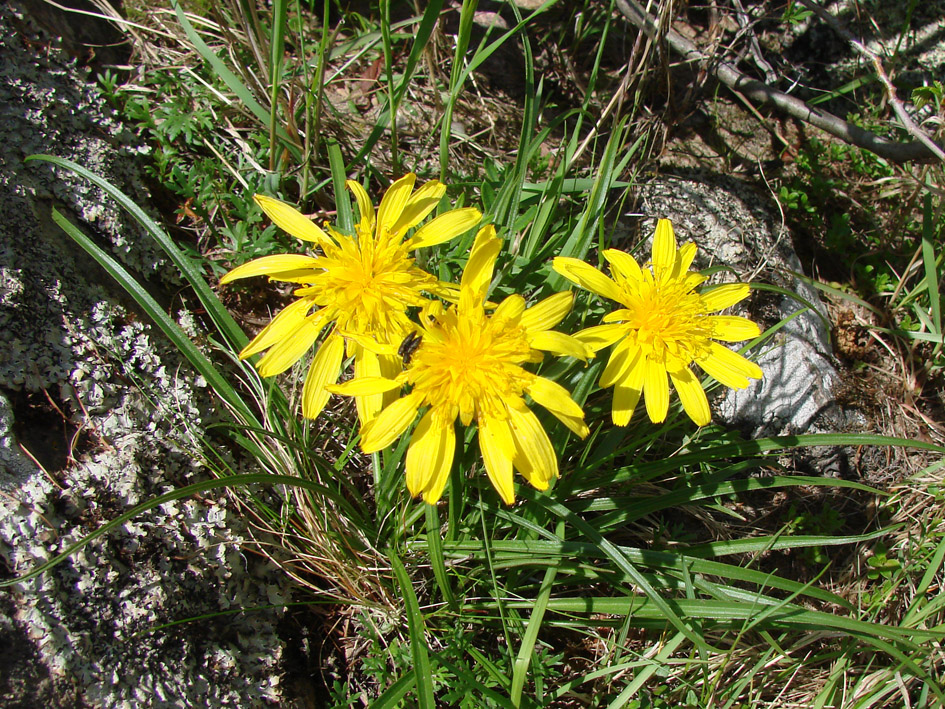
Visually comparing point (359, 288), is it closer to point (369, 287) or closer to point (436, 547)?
point (369, 287)

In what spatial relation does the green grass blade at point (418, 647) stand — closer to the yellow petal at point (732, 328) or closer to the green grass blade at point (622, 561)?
the green grass blade at point (622, 561)

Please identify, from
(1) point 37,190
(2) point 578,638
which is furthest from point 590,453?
(1) point 37,190

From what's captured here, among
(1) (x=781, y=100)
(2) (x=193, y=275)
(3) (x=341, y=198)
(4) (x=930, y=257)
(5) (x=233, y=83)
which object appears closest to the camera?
(2) (x=193, y=275)

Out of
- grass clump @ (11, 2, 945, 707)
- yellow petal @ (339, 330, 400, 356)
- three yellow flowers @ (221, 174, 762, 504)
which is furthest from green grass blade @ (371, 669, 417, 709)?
yellow petal @ (339, 330, 400, 356)

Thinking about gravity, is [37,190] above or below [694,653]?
above

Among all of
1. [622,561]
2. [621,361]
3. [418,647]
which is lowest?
[418,647]

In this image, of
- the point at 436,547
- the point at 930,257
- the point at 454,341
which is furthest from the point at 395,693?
the point at 930,257

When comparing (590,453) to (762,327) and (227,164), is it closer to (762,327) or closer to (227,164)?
(762,327)

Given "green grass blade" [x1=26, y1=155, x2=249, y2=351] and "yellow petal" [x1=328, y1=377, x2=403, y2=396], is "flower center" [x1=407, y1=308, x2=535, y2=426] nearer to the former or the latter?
"yellow petal" [x1=328, y1=377, x2=403, y2=396]
